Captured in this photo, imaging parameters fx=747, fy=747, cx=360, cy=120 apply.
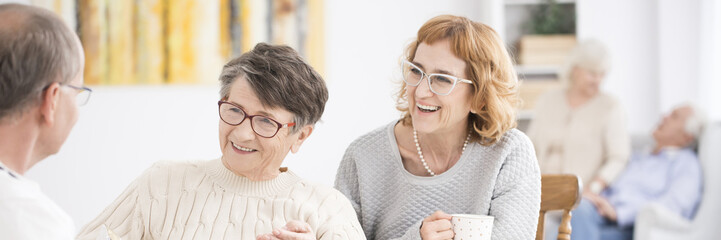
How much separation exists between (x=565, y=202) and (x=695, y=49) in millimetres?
3323

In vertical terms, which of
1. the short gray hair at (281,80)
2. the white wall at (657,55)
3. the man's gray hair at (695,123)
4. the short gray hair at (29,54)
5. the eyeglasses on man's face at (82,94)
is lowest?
the man's gray hair at (695,123)

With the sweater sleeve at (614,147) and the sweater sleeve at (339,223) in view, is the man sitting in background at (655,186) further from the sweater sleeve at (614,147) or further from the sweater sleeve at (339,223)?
A: the sweater sleeve at (339,223)

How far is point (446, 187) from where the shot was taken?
188 centimetres

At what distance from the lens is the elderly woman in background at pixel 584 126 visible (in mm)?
4203

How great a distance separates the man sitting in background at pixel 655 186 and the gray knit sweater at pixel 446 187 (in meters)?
2.12

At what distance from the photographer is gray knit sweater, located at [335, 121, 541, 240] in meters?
1.79

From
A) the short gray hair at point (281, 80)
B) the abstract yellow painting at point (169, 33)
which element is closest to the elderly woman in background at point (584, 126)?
the abstract yellow painting at point (169, 33)

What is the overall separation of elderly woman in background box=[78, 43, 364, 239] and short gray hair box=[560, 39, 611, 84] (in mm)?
2947

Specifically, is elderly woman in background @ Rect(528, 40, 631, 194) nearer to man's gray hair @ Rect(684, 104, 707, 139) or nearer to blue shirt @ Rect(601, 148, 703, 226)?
blue shirt @ Rect(601, 148, 703, 226)

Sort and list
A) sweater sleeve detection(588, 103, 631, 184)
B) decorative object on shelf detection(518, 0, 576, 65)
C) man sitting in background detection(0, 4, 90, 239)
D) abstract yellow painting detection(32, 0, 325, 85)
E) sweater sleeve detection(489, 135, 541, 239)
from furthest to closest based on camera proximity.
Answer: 1. decorative object on shelf detection(518, 0, 576, 65)
2. abstract yellow painting detection(32, 0, 325, 85)
3. sweater sleeve detection(588, 103, 631, 184)
4. sweater sleeve detection(489, 135, 541, 239)
5. man sitting in background detection(0, 4, 90, 239)

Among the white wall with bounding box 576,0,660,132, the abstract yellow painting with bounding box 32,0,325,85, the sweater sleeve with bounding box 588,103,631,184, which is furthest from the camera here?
the white wall with bounding box 576,0,660,132

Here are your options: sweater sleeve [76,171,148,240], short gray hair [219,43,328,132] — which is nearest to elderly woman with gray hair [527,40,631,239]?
short gray hair [219,43,328,132]

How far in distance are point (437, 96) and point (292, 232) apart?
540mm

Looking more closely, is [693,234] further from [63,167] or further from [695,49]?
[63,167]
